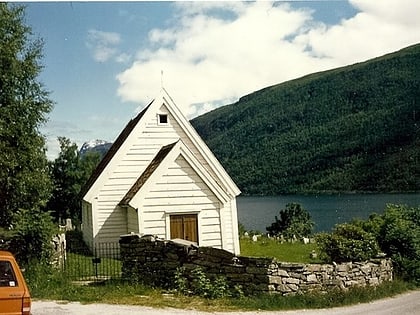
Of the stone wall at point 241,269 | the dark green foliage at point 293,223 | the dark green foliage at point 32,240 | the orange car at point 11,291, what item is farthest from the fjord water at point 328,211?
the orange car at point 11,291

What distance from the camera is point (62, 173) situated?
54.3 m

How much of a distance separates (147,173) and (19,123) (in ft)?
19.4

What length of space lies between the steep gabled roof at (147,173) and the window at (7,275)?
12733mm

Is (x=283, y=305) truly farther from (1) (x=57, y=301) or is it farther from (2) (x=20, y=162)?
(2) (x=20, y=162)

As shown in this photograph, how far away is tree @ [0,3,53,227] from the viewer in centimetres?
1945

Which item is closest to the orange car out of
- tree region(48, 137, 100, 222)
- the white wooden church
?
the white wooden church

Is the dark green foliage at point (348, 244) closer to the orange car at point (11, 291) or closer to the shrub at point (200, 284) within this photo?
→ the shrub at point (200, 284)

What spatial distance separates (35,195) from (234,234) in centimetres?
895

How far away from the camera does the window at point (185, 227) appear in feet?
74.5

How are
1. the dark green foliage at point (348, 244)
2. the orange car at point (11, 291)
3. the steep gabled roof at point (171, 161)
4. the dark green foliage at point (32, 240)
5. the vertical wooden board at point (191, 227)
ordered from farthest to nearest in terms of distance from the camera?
the vertical wooden board at point (191, 227) → the steep gabled roof at point (171, 161) → the dark green foliage at point (348, 244) → the dark green foliage at point (32, 240) → the orange car at point (11, 291)

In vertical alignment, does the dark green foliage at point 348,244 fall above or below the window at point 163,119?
below


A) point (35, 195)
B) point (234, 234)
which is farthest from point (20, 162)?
point (234, 234)

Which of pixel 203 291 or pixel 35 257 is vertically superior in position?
pixel 35 257

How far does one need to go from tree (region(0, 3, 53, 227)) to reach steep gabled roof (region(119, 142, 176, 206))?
3789 millimetres
